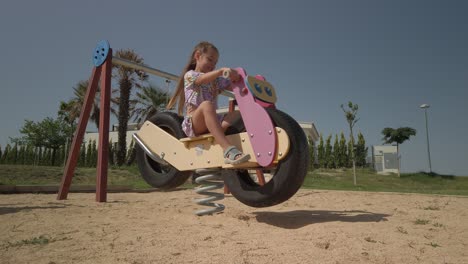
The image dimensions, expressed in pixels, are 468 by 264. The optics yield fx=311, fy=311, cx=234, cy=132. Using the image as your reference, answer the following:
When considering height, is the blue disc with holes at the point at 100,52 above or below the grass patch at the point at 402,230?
above

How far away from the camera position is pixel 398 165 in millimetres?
23750

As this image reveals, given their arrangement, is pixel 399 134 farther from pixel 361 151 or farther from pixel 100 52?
pixel 100 52

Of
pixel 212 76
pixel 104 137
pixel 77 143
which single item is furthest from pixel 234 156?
pixel 77 143

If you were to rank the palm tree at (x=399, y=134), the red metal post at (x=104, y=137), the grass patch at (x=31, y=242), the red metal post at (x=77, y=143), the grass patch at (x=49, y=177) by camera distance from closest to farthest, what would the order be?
the grass patch at (x=31, y=242) < the red metal post at (x=104, y=137) < the red metal post at (x=77, y=143) < the grass patch at (x=49, y=177) < the palm tree at (x=399, y=134)

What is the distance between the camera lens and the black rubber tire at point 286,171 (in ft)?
8.31

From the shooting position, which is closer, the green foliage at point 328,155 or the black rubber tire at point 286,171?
the black rubber tire at point 286,171

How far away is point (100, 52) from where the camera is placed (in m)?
5.09

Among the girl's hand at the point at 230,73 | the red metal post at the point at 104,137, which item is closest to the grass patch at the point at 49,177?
the red metal post at the point at 104,137

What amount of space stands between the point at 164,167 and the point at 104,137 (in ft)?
4.56

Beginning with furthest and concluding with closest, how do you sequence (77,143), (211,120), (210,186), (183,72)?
(77,143) → (183,72) → (210,186) → (211,120)

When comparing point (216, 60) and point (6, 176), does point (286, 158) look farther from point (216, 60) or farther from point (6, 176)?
point (6, 176)

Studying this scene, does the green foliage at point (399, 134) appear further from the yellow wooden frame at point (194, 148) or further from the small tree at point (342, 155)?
the yellow wooden frame at point (194, 148)

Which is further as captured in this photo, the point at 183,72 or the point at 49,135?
the point at 49,135

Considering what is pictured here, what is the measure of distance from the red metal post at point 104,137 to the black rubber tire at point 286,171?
9.52ft
